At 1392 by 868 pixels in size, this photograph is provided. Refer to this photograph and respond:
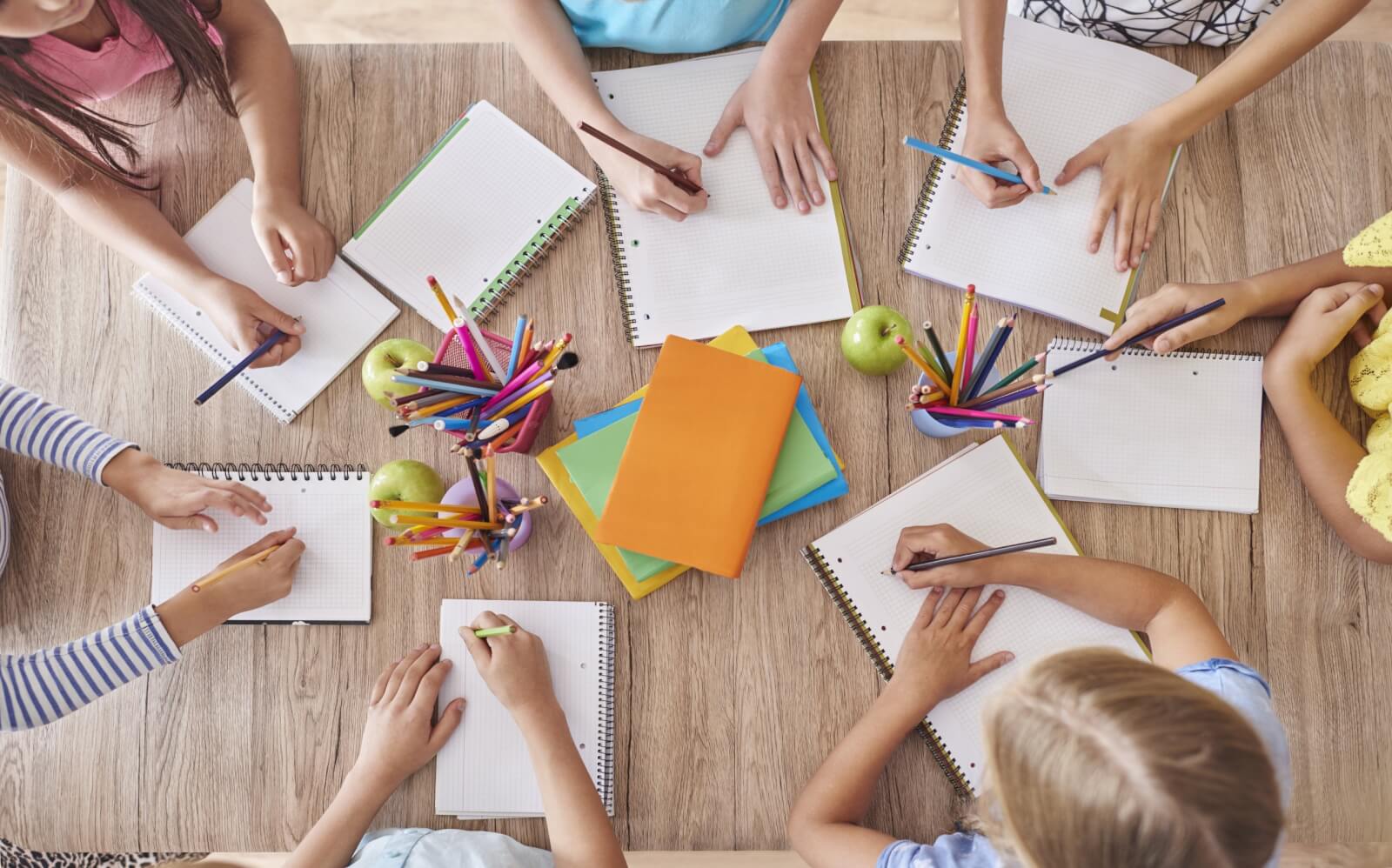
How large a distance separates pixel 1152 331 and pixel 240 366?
0.89 metres

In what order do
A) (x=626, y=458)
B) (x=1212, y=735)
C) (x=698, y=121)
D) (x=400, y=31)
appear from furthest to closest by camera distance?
1. (x=400, y=31)
2. (x=698, y=121)
3. (x=626, y=458)
4. (x=1212, y=735)

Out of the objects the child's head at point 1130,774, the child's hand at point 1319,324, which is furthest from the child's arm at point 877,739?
the child's hand at point 1319,324

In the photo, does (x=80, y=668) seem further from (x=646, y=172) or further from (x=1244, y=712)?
(x=1244, y=712)

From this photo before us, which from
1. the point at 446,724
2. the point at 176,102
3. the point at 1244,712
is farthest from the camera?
the point at 176,102

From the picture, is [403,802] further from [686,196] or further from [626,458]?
[686,196]

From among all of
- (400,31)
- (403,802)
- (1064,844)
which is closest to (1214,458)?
(1064,844)

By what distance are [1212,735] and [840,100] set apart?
0.69 meters

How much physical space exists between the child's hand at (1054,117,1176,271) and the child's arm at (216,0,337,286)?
0.80 metres

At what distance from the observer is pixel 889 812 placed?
2.81 feet

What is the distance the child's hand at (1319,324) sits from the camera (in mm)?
869

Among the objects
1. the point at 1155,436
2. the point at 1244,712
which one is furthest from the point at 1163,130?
the point at 1244,712

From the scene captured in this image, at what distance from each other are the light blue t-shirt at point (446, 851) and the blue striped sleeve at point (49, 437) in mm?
453

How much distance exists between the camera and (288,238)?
903 millimetres

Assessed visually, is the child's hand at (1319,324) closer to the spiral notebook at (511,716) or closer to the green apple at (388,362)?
the spiral notebook at (511,716)
